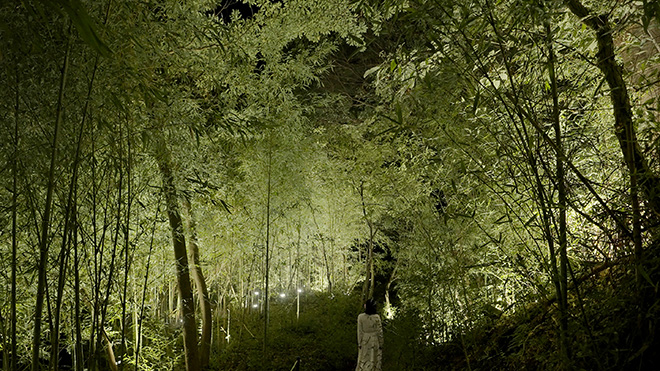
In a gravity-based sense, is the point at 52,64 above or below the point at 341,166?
below

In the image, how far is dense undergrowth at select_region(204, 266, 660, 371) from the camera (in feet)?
5.97

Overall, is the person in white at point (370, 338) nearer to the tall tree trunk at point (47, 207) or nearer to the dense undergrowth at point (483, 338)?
the dense undergrowth at point (483, 338)

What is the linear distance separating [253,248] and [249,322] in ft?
6.28

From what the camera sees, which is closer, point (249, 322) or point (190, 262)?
point (190, 262)

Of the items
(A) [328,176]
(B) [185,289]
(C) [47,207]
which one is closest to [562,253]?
(C) [47,207]

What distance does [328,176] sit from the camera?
9125mm

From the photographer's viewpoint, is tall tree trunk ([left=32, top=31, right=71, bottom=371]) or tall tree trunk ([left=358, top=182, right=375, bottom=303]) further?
tall tree trunk ([left=358, top=182, right=375, bottom=303])

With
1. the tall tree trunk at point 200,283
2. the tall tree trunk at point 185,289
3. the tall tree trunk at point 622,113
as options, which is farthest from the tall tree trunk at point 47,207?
the tall tree trunk at point 200,283

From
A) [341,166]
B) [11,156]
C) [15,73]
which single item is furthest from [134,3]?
[341,166]

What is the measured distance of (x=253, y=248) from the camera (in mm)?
7441

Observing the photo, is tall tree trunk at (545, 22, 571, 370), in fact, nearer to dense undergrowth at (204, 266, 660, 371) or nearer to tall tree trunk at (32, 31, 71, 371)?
dense undergrowth at (204, 266, 660, 371)

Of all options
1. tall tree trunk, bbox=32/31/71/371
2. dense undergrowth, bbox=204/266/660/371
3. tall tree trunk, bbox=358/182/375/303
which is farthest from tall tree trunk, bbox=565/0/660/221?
tall tree trunk, bbox=358/182/375/303

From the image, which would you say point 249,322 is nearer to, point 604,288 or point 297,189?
point 297,189

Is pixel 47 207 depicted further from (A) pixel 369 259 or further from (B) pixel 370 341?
(A) pixel 369 259
